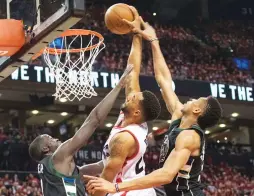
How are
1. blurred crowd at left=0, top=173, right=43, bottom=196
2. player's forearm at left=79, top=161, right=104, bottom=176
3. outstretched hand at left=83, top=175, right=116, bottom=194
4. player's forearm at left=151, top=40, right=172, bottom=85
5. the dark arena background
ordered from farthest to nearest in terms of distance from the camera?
the dark arena background < blurred crowd at left=0, top=173, right=43, bottom=196 < player's forearm at left=151, top=40, right=172, bottom=85 < player's forearm at left=79, top=161, right=104, bottom=176 < outstretched hand at left=83, top=175, right=116, bottom=194

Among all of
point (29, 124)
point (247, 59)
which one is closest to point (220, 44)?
point (247, 59)

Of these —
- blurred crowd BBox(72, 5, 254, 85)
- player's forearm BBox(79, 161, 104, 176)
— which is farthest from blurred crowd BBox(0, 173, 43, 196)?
player's forearm BBox(79, 161, 104, 176)

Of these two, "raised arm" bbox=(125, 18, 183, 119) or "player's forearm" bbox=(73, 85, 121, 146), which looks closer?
"player's forearm" bbox=(73, 85, 121, 146)

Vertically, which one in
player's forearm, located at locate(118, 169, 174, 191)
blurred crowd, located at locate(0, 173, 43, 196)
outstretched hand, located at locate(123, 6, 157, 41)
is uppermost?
outstretched hand, located at locate(123, 6, 157, 41)

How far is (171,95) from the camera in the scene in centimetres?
539

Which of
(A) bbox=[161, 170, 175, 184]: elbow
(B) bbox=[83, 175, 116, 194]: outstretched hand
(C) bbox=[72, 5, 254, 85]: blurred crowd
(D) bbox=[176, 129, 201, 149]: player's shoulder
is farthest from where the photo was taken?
(C) bbox=[72, 5, 254, 85]: blurred crowd

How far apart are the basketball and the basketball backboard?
24 cm

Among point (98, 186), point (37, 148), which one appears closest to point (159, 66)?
point (37, 148)

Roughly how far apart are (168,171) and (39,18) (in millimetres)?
2353

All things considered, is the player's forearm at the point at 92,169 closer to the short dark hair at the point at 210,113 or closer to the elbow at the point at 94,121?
the elbow at the point at 94,121

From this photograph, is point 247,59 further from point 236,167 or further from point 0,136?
point 0,136

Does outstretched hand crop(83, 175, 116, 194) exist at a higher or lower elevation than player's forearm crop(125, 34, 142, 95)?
lower

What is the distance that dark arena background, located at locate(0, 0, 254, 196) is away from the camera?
Result: 53.8 feet

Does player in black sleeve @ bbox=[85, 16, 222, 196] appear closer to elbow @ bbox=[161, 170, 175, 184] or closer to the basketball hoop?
elbow @ bbox=[161, 170, 175, 184]
